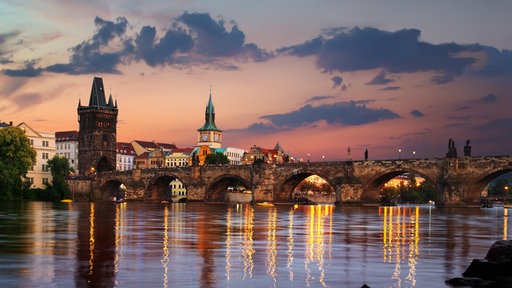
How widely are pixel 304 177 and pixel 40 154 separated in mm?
48818

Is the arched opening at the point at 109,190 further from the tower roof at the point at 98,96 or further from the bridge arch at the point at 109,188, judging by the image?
the tower roof at the point at 98,96

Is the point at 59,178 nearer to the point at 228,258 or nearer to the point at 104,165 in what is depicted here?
the point at 104,165

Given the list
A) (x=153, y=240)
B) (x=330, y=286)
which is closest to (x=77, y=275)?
(x=330, y=286)

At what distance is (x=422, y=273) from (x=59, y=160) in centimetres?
11188

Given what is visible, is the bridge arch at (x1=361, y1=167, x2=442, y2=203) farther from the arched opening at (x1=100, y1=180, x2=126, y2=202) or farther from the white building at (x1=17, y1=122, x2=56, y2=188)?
the white building at (x1=17, y1=122, x2=56, y2=188)

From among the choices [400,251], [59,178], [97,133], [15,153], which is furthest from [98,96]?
[400,251]

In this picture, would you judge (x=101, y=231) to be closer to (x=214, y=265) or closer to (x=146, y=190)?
(x=214, y=265)

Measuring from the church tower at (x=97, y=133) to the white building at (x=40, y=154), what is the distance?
91.4 feet

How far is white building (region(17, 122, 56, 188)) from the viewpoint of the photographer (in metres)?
125

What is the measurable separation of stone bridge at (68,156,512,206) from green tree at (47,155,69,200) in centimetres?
852

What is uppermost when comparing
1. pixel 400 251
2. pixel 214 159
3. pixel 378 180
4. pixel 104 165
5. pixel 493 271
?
pixel 214 159

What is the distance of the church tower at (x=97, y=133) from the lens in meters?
161

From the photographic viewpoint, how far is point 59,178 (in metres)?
120

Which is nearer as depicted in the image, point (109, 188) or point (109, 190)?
point (109, 188)
